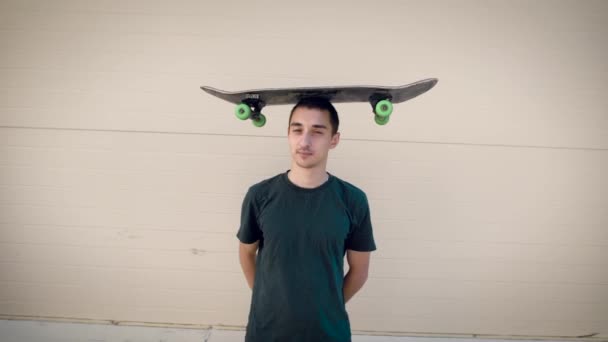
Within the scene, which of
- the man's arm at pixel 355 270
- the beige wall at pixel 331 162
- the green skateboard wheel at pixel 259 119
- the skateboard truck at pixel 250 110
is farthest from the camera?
the beige wall at pixel 331 162

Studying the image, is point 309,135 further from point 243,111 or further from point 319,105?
point 243,111

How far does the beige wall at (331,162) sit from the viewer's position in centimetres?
195

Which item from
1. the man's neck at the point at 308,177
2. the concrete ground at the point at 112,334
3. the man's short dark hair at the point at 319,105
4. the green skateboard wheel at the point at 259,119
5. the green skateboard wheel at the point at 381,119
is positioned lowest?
the concrete ground at the point at 112,334

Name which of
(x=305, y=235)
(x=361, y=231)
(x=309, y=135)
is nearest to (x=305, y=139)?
(x=309, y=135)

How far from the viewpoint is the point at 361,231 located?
1341mm

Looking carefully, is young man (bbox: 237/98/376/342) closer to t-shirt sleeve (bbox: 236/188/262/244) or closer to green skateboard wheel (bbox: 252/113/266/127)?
t-shirt sleeve (bbox: 236/188/262/244)

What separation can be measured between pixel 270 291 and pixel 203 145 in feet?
4.76

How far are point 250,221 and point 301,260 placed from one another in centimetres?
38

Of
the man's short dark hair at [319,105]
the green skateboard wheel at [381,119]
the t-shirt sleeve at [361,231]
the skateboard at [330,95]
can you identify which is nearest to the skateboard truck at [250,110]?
the skateboard at [330,95]

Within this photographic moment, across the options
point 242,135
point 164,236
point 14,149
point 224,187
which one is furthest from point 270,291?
point 14,149

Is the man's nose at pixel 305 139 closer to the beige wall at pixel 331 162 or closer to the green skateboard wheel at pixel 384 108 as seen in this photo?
the green skateboard wheel at pixel 384 108

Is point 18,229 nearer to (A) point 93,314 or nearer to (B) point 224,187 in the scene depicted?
(A) point 93,314

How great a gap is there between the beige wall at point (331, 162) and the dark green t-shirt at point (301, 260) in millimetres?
837

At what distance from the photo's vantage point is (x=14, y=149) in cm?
210
